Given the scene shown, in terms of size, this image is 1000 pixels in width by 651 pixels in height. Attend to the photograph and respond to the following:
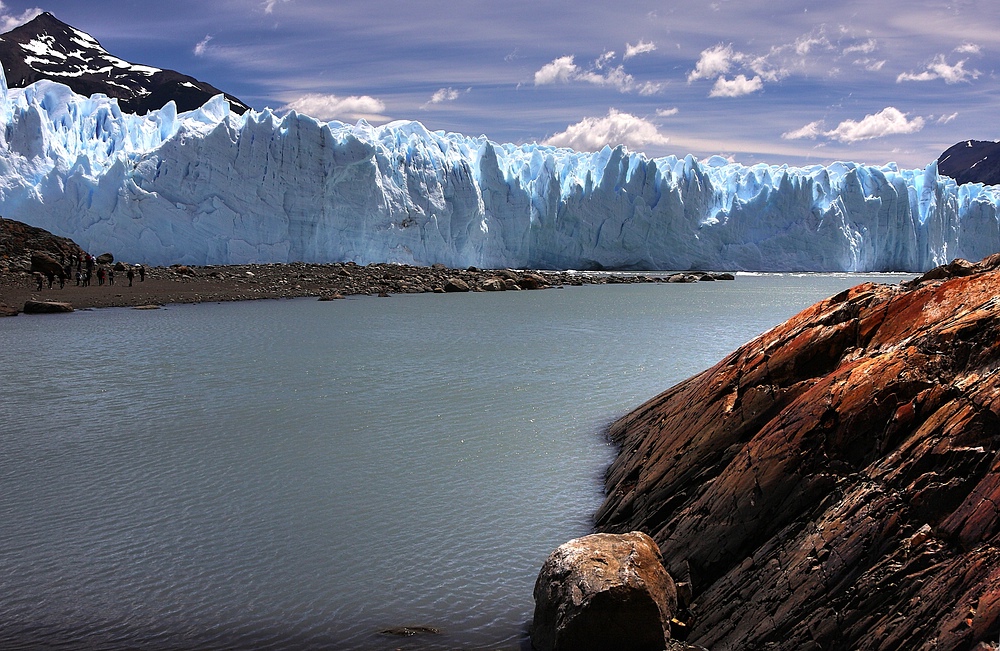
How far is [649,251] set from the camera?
44.1 meters

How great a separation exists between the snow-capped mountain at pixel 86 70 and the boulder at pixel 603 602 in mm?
81049

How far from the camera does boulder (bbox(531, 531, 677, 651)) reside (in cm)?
311

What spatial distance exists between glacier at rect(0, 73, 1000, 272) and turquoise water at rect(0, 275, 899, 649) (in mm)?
21689

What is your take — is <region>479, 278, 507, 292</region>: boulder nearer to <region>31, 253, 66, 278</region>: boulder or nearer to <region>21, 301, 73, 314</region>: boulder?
<region>31, 253, 66, 278</region>: boulder

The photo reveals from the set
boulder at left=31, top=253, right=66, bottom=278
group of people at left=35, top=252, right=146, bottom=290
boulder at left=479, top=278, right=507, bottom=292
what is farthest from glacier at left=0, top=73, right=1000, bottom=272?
boulder at left=479, top=278, right=507, bottom=292

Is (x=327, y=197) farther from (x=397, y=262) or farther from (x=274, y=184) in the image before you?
(x=397, y=262)

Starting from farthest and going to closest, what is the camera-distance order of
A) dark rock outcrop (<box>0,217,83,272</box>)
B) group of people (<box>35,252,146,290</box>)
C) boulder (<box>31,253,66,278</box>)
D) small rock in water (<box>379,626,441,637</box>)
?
dark rock outcrop (<box>0,217,83,272</box>), boulder (<box>31,253,66,278</box>), group of people (<box>35,252,146,290</box>), small rock in water (<box>379,626,441,637</box>)

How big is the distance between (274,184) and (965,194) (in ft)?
144

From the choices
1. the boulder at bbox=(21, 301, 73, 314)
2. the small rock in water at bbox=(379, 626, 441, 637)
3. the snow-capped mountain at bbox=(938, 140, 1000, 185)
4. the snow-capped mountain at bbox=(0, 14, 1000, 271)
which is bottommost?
the small rock in water at bbox=(379, 626, 441, 637)

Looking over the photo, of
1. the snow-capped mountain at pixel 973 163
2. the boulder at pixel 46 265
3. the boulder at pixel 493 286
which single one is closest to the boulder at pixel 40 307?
the boulder at pixel 46 265

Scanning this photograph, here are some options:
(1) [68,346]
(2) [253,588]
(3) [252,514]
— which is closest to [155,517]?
(3) [252,514]

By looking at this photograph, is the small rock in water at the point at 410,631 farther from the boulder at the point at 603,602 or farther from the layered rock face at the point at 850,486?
the layered rock face at the point at 850,486

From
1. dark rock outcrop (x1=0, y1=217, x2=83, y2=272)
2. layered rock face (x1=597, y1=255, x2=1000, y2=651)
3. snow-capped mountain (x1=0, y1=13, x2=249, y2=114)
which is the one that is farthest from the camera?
snow-capped mountain (x1=0, y1=13, x2=249, y2=114)

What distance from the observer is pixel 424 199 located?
36844mm
